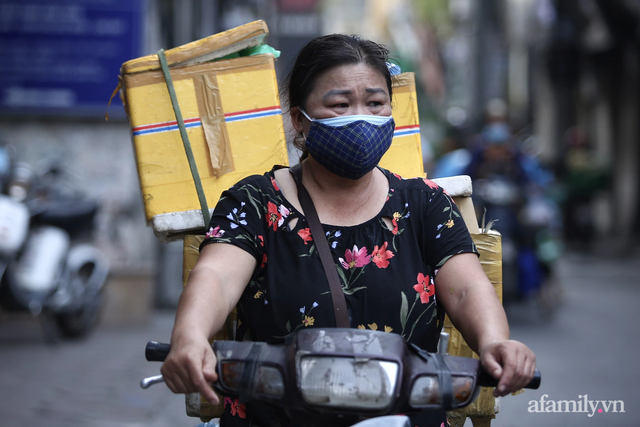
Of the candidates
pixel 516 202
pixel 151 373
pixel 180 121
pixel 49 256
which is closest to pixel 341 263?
pixel 180 121

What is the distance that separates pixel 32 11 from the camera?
6.61m

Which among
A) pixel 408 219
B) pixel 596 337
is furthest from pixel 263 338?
pixel 596 337

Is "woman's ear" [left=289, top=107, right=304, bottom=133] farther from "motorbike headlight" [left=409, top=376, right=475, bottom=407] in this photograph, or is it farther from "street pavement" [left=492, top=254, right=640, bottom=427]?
"street pavement" [left=492, top=254, right=640, bottom=427]

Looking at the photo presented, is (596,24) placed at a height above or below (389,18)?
below

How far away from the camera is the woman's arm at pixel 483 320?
4.82ft

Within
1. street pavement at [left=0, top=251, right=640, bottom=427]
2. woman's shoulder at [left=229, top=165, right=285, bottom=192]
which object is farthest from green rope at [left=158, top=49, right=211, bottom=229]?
street pavement at [left=0, top=251, right=640, bottom=427]

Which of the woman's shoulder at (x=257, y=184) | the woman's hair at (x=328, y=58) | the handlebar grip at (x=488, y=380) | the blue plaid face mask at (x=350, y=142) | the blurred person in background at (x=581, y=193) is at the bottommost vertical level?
the blurred person in background at (x=581, y=193)

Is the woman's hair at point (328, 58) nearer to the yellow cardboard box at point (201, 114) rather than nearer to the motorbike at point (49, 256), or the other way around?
the yellow cardboard box at point (201, 114)

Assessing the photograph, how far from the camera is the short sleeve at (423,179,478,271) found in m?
1.82

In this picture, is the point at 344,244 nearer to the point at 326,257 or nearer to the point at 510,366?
the point at 326,257

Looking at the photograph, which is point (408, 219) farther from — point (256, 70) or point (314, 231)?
point (256, 70)

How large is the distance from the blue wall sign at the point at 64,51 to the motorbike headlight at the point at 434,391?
5.72 metres

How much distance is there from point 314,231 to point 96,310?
465 centimetres

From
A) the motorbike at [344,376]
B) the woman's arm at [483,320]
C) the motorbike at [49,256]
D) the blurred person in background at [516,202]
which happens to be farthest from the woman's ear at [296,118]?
the blurred person in background at [516,202]
